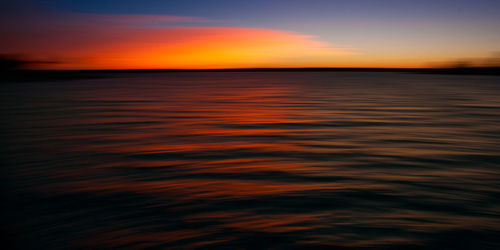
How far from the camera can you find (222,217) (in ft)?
12.2

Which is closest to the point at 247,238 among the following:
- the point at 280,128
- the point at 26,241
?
the point at 26,241

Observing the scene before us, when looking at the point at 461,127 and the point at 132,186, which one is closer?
the point at 132,186

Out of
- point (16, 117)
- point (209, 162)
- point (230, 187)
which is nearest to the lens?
point (230, 187)

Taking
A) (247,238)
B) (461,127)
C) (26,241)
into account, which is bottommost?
(461,127)

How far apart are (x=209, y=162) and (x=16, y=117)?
951 centimetres

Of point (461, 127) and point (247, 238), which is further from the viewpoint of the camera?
point (461, 127)

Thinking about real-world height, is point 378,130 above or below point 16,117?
below

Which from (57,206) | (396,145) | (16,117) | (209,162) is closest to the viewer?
(57,206)

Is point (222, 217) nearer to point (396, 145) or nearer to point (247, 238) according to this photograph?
point (247, 238)

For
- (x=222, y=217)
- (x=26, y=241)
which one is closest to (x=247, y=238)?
(x=222, y=217)

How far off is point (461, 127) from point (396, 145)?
3.45 meters

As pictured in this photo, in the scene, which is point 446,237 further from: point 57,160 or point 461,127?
point 461,127

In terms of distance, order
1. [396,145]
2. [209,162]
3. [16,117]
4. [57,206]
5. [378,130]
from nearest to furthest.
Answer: [57,206] → [209,162] → [396,145] → [378,130] → [16,117]

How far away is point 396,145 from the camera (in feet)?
24.1
